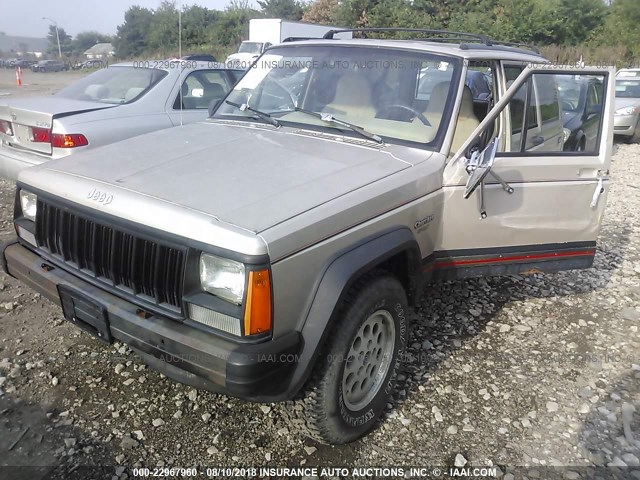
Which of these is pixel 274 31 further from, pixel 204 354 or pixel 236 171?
pixel 204 354

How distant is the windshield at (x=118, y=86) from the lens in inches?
242

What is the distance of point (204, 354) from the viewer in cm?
212

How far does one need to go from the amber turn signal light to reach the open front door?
61.2 inches

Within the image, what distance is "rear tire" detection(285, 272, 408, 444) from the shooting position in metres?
2.48

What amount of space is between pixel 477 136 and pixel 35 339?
130 inches

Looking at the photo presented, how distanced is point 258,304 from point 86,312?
39.5 inches

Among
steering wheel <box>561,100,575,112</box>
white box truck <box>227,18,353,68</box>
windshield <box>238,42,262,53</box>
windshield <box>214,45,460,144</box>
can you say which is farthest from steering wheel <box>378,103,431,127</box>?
windshield <box>238,42,262,53</box>

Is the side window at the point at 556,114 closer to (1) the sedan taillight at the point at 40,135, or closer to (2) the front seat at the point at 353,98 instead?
(2) the front seat at the point at 353,98

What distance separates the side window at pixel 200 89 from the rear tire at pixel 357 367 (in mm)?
4529

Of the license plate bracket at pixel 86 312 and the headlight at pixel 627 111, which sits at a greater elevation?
the headlight at pixel 627 111

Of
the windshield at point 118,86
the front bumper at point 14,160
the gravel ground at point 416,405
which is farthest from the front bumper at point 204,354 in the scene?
the windshield at point 118,86

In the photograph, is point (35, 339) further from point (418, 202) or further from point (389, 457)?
point (418, 202)

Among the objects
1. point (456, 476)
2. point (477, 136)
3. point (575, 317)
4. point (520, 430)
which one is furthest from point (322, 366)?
point (575, 317)

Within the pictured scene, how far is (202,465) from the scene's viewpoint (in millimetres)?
2602
